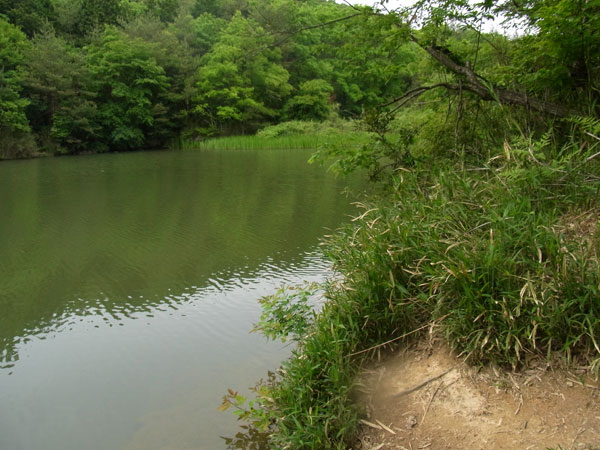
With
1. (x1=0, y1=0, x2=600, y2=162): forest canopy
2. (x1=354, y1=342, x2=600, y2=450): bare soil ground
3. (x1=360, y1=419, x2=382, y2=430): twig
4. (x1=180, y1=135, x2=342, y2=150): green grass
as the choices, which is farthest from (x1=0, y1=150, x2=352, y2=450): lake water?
(x1=180, y1=135, x2=342, y2=150): green grass

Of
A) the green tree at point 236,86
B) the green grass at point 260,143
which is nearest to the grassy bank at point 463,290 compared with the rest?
the green grass at point 260,143

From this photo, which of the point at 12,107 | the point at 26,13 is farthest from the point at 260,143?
the point at 26,13

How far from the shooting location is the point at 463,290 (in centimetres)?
229

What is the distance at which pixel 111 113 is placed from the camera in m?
25.9

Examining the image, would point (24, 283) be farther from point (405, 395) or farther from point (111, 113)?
point (111, 113)

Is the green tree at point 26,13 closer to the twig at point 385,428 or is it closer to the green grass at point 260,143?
the green grass at point 260,143

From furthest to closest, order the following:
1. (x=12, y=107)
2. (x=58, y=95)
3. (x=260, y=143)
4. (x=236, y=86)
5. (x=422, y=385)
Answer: (x=236, y=86) < (x=260, y=143) < (x=58, y=95) < (x=12, y=107) < (x=422, y=385)

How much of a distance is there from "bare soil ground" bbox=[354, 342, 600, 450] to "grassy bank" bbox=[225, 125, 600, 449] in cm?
8

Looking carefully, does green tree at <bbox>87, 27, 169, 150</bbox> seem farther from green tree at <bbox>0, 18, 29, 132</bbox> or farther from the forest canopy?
green tree at <bbox>0, 18, 29, 132</bbox>

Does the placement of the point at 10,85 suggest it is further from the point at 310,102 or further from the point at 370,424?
the point at 370,424

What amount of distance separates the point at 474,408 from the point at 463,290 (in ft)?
1.77

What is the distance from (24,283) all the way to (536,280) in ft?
15.9

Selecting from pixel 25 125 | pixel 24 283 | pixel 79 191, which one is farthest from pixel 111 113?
pixel 24 283

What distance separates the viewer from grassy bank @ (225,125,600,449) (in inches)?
80.9
